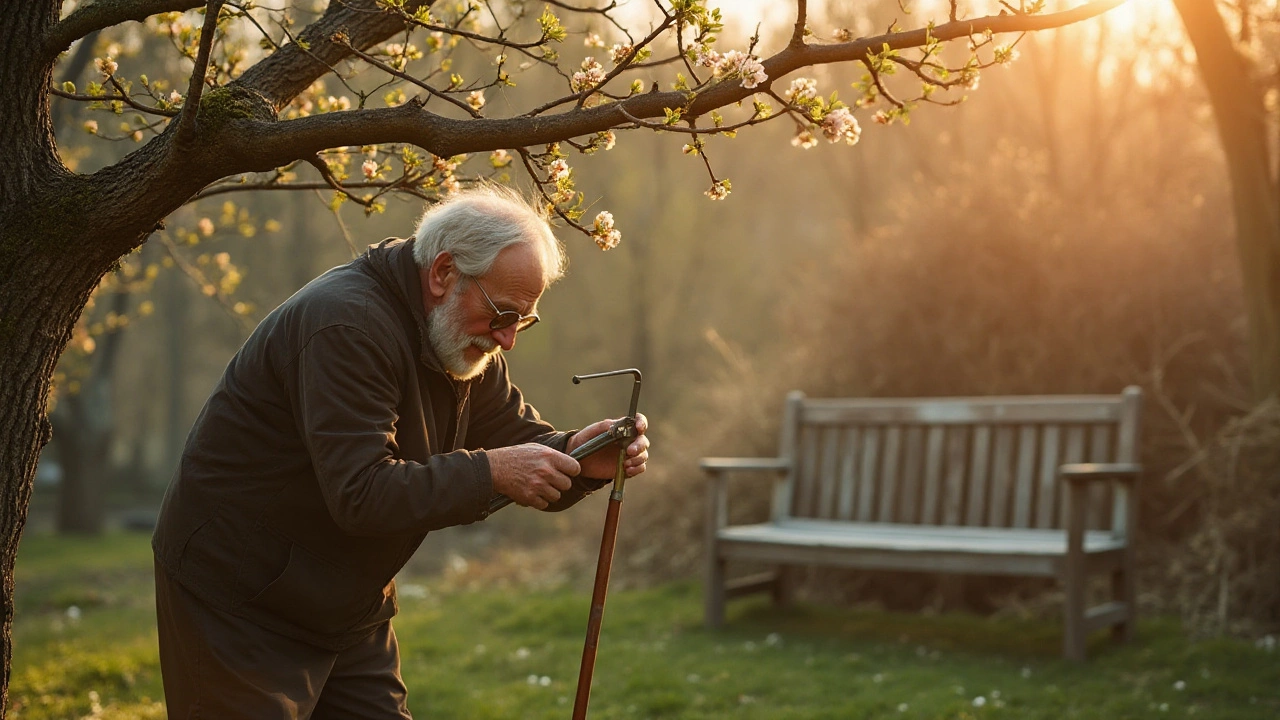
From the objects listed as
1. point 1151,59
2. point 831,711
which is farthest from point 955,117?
point 831,711

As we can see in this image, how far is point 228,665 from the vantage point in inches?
114

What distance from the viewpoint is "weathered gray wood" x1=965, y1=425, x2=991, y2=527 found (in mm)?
7703

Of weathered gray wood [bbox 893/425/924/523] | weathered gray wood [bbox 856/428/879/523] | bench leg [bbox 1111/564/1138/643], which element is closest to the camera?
bench leg [bbox 1111/564/1138/643]

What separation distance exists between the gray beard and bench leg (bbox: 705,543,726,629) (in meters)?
4.70

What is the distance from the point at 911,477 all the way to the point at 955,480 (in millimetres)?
291

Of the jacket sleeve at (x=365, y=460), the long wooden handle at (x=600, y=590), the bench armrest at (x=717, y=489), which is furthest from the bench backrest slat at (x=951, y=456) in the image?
the jacket sleeve at (x=365, y=460)

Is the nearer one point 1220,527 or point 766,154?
point 1220,527

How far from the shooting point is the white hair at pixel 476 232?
3.09 m

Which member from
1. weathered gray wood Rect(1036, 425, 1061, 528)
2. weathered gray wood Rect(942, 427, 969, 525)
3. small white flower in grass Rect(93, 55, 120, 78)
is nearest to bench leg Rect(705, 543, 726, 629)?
weathered gray wood Rect(942, 427, 969, 525)

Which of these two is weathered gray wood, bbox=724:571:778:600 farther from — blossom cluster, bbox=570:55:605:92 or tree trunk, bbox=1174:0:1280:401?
blossom cluster, bbox=570:55:605:92

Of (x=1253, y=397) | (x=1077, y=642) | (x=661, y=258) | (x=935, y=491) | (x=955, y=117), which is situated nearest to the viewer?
(x=1077, y=642)

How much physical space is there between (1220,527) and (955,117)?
353 inches

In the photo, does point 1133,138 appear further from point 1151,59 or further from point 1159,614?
point 1159,614

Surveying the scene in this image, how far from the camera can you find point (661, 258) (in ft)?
75.9
